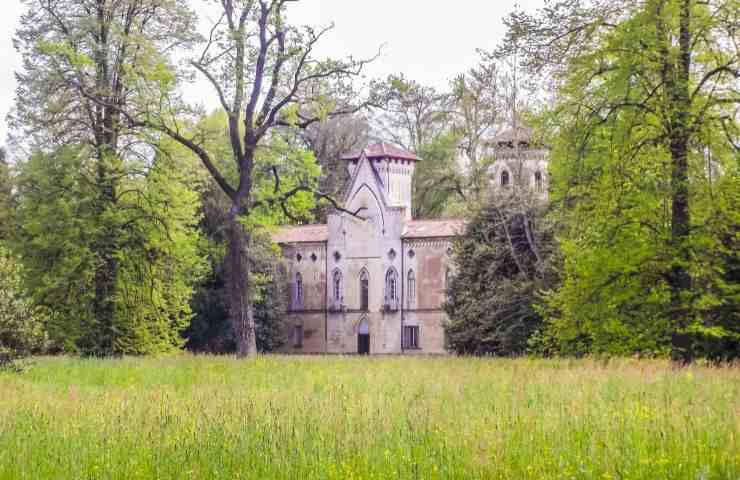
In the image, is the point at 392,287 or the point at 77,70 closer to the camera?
the point at 77,70

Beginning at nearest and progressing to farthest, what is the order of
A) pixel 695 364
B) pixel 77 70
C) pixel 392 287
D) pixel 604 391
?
pixel 604 391 → pixel 695 364 → pixel 77 70 → pixel 392 287

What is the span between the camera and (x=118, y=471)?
1135 cm

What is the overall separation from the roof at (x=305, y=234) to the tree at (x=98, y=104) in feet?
96.3

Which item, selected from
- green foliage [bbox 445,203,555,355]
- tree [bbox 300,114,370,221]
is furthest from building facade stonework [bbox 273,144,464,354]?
green foliage [bbox 445,203,555,355]

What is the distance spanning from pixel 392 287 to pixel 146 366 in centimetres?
4013

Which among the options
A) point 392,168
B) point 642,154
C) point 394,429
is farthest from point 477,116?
point 394,429


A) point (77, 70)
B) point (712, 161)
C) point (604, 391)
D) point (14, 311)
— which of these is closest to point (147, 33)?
point (77, 70)

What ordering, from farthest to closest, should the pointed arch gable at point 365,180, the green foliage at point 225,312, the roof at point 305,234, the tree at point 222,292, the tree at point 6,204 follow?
the roof at point 305,234
the pointed arch gable at point 365,180
the green foliage at point 225,312
the tree at point 222,292
the tree at point 6,204

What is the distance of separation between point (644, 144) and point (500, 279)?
23.1 m

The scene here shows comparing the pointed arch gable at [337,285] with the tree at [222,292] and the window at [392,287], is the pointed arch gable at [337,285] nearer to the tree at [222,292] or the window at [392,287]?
the window at [392,287]

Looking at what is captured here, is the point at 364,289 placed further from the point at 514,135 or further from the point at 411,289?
the point at 514,135

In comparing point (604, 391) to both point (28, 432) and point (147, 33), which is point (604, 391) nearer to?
point (28, 432)

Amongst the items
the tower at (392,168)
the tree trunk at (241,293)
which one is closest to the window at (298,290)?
the tower at (392,168)

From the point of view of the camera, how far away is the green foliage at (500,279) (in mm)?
44219
